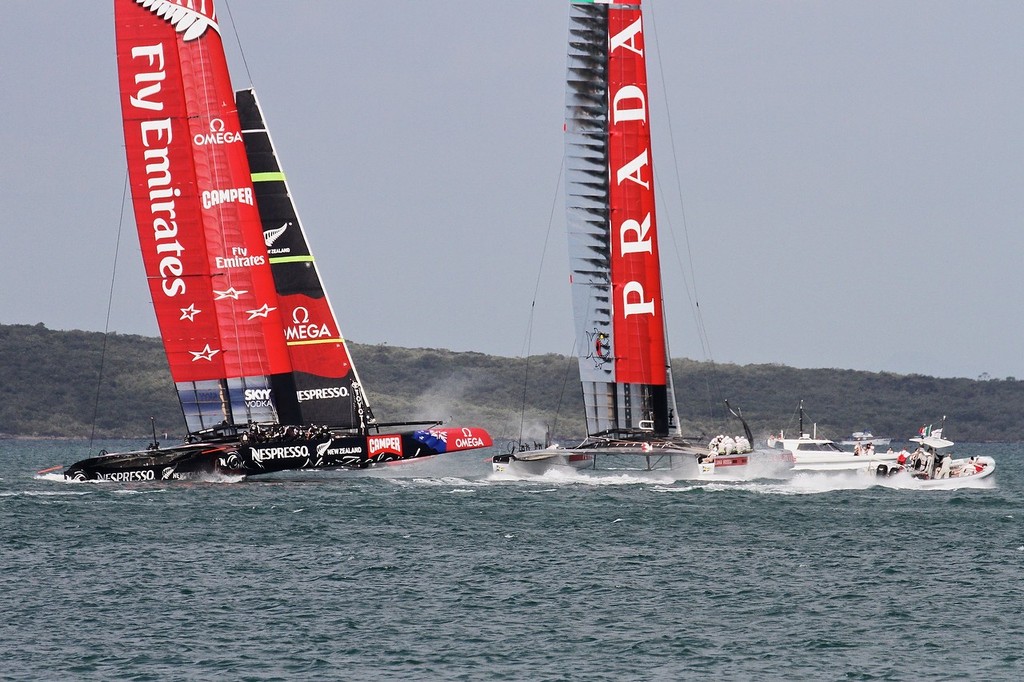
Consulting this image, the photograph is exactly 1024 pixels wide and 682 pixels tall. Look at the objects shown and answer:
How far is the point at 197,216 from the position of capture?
48.3 metres

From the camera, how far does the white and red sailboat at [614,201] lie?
5116 cm

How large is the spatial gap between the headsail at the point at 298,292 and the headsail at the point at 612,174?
7.55 m

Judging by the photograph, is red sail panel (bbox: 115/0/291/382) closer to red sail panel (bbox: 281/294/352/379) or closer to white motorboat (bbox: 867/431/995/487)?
red sail panel (bbox: 281/294/352/379)

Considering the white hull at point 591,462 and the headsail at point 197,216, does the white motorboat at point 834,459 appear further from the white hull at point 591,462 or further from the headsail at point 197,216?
the headsail at point 197,216

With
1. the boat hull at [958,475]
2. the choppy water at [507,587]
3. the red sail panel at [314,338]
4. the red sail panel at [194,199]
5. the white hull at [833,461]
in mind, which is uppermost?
the red sail panel at [194,199]

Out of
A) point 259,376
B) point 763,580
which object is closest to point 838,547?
point 763,580

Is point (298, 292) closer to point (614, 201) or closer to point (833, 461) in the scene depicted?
point (614, 201)

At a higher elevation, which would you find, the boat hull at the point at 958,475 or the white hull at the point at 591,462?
the white hull at the point at 591,462

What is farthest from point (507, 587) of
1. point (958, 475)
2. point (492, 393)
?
point (492, 393)

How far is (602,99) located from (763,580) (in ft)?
78.9

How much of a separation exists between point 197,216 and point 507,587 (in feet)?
73.4

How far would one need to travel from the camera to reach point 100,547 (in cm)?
3406

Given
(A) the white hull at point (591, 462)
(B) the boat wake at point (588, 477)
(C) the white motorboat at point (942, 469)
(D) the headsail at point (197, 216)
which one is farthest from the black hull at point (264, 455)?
(C) the white motorboat at point (942, 469)

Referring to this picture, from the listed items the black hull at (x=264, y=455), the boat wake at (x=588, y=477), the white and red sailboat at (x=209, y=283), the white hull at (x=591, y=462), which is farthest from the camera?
the boat wake at (x=588, y=477)
